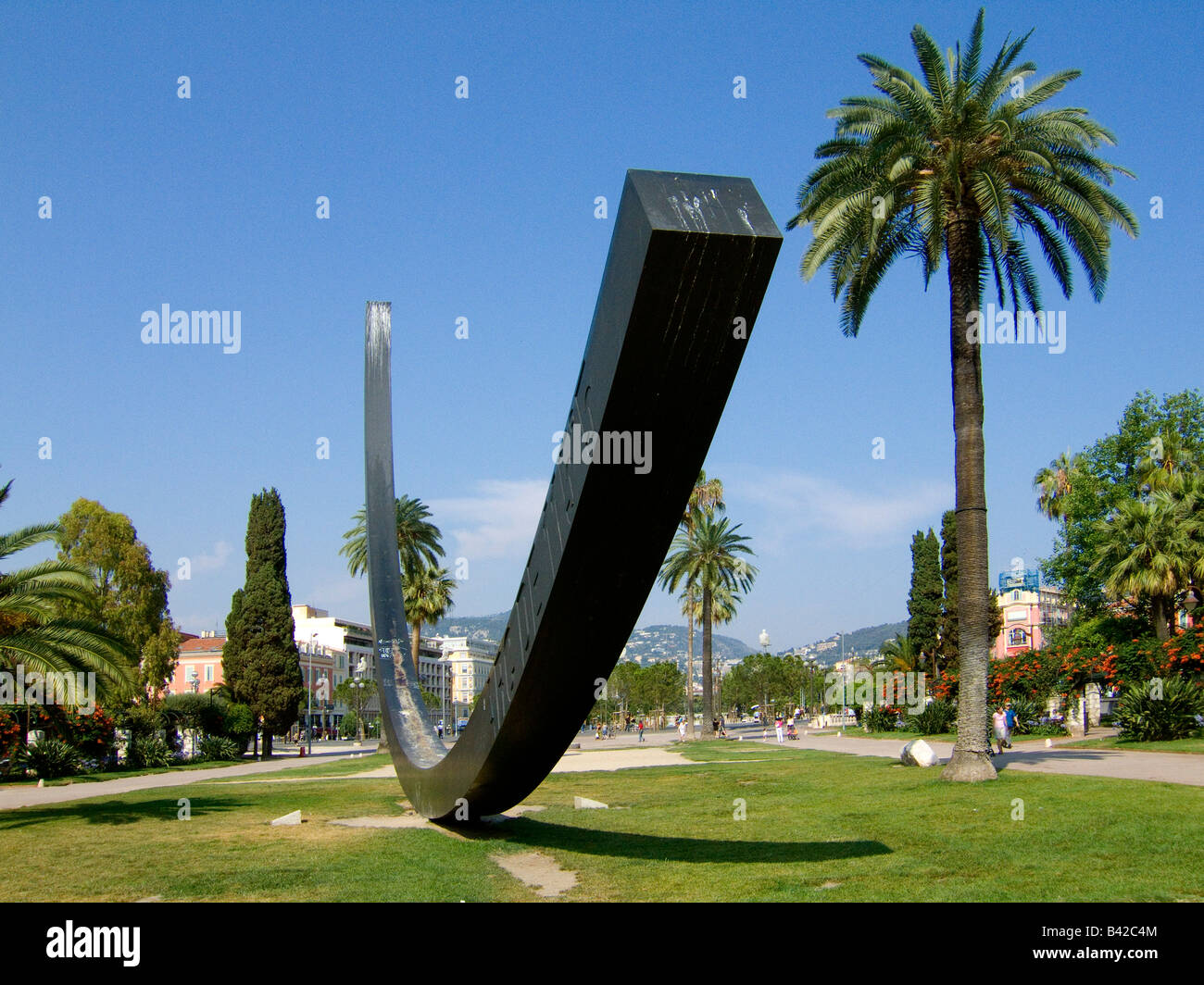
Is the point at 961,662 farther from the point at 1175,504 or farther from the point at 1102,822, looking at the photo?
the point at 1175,504

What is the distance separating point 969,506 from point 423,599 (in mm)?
32798

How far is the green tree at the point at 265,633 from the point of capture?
4097 centimetres

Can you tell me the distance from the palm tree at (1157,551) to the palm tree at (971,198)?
17.4m

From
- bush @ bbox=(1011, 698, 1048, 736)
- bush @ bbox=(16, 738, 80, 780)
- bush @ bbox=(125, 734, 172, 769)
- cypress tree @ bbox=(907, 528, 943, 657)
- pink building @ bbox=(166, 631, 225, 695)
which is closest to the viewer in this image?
bush @ bbox=(16, 738, 80, 780)

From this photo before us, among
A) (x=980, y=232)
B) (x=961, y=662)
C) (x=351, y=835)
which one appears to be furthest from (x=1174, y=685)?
(x=351, y=835)

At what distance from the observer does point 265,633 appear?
41.4 m

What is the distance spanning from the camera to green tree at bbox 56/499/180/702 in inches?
1754

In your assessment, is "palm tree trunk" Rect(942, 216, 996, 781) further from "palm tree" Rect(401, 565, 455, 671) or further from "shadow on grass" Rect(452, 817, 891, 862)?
"palm tree" Rect(401, 565, 455, 671)

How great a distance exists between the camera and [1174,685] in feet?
79.0

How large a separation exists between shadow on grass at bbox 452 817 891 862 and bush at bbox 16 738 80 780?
853 inches

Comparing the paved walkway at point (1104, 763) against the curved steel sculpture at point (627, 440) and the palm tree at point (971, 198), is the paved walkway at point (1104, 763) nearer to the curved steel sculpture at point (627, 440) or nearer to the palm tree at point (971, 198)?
the palm tree at point (971, 198)

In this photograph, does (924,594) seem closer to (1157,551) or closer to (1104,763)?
(1157,551)

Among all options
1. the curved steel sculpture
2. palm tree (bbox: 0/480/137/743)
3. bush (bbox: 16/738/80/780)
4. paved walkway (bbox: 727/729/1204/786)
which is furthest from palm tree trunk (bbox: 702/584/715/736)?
the curved steel sculpture

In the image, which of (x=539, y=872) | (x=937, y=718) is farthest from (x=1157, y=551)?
(x=539, y=872)
